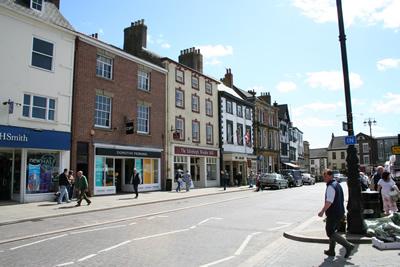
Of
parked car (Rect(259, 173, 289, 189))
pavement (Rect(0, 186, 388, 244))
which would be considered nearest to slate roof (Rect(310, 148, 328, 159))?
parked car (Rect(259, 173, 289, 189))

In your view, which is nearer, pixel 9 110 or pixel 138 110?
pixel 9 110

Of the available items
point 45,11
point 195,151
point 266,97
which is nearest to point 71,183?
point 45,11

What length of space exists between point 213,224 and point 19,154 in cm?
1228

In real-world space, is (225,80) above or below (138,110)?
above

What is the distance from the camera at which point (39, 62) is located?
19.9 meters

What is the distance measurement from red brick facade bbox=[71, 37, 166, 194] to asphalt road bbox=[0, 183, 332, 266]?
8456 millimetres

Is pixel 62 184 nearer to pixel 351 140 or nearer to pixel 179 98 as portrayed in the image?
pixel 351 140

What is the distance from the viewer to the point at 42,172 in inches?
781

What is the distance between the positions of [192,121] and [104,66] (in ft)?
37.9

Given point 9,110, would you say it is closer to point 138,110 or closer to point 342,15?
point 138,110

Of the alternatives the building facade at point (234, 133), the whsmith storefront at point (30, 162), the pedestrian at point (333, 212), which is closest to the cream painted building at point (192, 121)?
the building facade at point (234, 133)

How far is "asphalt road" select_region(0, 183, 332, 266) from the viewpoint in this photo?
24.0ft

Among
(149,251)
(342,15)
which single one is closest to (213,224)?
(149,251)

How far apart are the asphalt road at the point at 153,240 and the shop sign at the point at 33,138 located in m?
6.17
